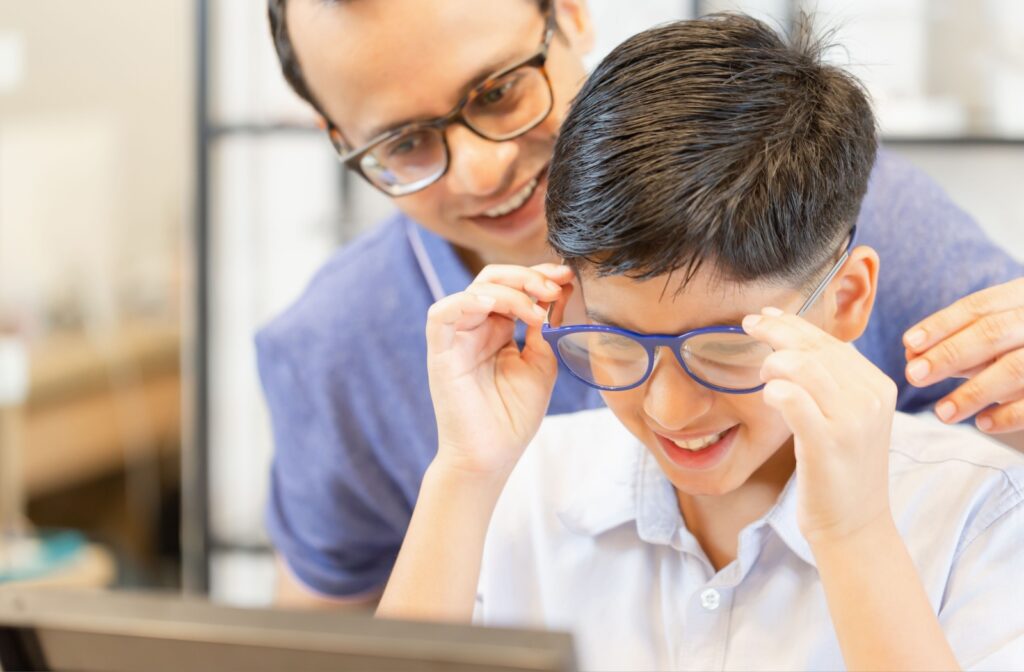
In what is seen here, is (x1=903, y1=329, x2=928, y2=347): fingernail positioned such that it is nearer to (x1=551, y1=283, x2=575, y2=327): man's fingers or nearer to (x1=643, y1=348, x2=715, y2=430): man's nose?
(x1=643, y1=348, x2=715, y2=430): man's nose

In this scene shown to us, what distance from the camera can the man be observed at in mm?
1093

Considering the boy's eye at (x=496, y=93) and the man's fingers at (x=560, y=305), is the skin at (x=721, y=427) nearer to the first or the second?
the man's fingers at (x=560, y=305)

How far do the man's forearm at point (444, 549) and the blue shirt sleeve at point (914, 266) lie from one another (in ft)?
1.65

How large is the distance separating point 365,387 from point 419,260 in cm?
19

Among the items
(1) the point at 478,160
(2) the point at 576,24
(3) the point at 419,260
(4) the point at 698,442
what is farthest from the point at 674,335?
(3) the point at 419,260

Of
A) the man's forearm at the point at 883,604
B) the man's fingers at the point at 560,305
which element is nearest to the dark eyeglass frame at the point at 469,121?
the man's fingers at the point at 560,305

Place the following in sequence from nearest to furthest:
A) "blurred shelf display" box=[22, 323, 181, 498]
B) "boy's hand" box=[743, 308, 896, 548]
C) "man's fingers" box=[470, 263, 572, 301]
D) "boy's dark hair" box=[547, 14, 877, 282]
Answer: "boy's hand" box=[743, 308, 896, 548]
"boy's dark hair" box=[547, 14, 877, 282]
"man's fingers" box=[470, 263, 572, 301]
"blurred shelf display" box=[22, 323, 181, 498]

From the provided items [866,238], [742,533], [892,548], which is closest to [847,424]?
[892,548]

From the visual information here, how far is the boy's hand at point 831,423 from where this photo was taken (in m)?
0.76

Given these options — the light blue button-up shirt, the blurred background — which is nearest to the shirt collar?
the light blue button-up shirt

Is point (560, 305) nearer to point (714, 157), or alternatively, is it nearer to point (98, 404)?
point (714, 157)

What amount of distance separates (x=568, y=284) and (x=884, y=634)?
0.40 metres

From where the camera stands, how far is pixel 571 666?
18.5 inches

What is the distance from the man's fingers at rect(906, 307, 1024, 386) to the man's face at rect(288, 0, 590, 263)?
398 mm
